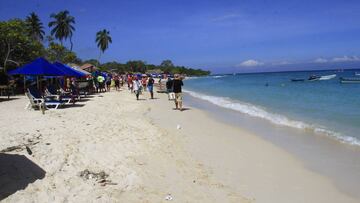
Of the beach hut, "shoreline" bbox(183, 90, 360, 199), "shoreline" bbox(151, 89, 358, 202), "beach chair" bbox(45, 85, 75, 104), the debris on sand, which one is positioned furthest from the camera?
the beach hut

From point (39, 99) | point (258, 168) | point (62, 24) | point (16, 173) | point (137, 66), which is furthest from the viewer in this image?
point (137, 66)

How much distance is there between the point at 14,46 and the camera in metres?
25.1

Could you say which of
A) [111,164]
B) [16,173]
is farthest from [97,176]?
[16,173]

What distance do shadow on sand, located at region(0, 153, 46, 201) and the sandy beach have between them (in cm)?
1

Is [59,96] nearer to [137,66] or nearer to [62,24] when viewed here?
[62,24]

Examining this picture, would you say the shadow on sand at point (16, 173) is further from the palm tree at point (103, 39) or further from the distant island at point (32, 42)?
the palm tree at point (103, 39)

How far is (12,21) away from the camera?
82.9 feet

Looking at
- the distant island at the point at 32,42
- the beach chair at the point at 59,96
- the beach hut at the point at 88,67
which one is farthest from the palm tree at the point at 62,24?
the beach chair at the point at 59,96

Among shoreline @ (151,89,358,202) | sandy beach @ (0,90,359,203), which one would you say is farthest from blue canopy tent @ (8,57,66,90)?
shoreline @ (151,89,358,202)

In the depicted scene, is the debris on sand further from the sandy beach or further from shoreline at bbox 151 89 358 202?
shoreline at bbox 151 89 358 202

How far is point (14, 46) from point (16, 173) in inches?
903

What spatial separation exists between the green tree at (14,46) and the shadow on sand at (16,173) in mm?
20228

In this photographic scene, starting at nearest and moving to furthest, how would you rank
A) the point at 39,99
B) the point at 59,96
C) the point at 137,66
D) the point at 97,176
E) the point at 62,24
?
the point at 97,176
the point at 39,99
the point at 59,96
the point at 62,24
the point at 137,66

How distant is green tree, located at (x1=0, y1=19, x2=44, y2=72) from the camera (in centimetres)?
2400
